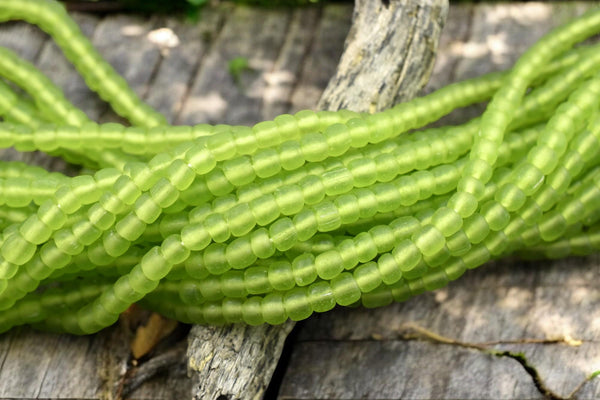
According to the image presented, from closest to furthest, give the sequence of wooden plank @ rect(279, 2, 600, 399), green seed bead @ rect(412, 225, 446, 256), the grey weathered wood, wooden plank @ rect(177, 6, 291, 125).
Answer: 1. green seed bead @ rect(412, 225, 446, 256)
2. wooden plank @ rect(279, 2, 600, 399)
3. the grey weathered wood
4. wooden plank @ rect(177, 6, 291, 125)

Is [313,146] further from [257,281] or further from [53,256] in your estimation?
[53,256]

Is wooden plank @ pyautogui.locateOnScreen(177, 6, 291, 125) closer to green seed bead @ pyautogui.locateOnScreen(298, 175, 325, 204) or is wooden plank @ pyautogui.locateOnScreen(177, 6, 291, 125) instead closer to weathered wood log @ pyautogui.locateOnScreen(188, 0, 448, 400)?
weathered wood log @ pyautogui.locateOnScreen(188, 0, 448, 400)

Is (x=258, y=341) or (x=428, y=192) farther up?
(x=428, y=192)

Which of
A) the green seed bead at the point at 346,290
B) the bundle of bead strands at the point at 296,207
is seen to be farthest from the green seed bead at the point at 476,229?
the green seed bead at the point at 346,290

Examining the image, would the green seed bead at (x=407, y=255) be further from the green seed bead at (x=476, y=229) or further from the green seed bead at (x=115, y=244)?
the green seed bead at (x=115, y=244)

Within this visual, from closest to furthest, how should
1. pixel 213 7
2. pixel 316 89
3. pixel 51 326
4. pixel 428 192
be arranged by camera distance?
pixel 428 192 → pixel 51 326 → pixel 316 89 → pixel 213 7

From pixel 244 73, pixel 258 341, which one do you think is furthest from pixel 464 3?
pixel 258 341

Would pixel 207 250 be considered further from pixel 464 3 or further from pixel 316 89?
pixel 464 3

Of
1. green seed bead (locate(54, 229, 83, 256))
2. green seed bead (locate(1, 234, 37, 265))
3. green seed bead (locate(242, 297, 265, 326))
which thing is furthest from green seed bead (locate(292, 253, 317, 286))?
green seed bead (locate(1, 234, 37, 265))
